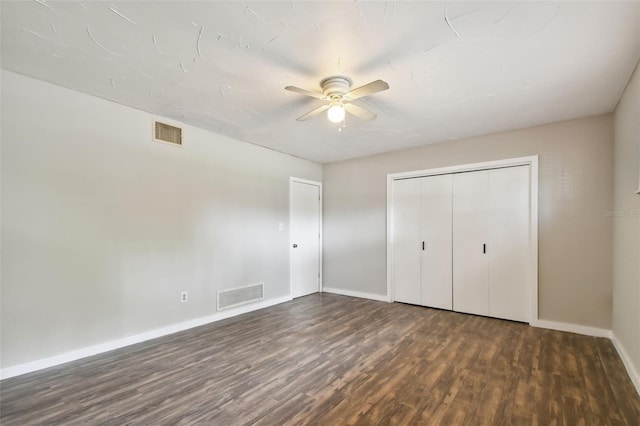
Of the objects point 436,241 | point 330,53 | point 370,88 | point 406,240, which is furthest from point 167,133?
point 436,241

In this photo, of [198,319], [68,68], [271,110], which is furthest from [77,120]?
[198,319]

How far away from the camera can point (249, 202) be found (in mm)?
4465

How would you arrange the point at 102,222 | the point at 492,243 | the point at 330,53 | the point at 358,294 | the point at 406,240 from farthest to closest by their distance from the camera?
the point at 358,294, the point at 406,240, the point at 492,243, the point at 102,222, the point at 330,53

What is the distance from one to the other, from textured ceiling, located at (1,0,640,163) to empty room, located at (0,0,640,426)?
0.8 inches

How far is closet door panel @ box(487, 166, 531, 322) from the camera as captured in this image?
3.81 m

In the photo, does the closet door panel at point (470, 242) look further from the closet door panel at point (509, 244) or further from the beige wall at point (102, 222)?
the beige wall at point (102, 222)

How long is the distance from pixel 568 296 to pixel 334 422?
11.0ft

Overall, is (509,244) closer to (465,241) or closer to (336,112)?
(465,241)

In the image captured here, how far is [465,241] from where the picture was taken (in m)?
4.27

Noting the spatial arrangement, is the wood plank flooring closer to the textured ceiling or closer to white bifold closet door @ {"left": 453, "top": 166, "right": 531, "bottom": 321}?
white bifold closet door @ {"left": 453, "top": 166, "right": 531, "bottom": 321}

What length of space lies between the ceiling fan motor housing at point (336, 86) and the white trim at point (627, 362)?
3.26 meters

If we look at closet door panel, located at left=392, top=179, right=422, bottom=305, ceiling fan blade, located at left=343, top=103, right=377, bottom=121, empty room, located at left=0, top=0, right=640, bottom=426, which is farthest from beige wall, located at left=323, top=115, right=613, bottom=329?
ceiling fan blade, located at left=343, top=103, right=377, bottom=121

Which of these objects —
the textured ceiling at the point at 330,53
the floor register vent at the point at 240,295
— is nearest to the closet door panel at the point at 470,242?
the textured ceiling at the point at 330,53

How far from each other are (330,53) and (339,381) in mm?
2584
